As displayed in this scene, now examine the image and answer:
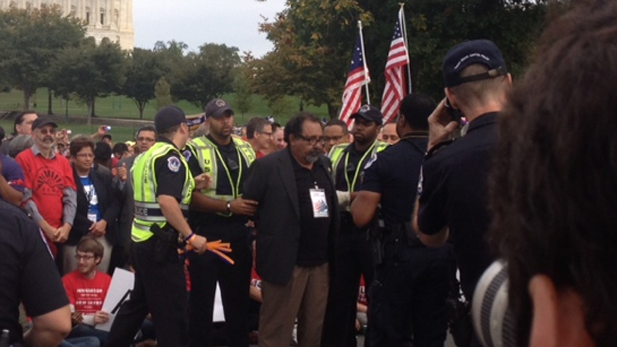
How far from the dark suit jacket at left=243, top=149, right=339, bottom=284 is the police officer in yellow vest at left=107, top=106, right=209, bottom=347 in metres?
0.52

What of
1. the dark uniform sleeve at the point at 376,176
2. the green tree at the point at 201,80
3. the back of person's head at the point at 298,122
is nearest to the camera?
the dark uniform sleeve at the point at 376,176

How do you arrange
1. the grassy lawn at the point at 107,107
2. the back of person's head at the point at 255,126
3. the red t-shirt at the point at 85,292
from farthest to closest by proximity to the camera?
the grassy lawn at the point at 107,107
the back of person's head at the point at 255,126
the red t-shirt at the point at 85,292

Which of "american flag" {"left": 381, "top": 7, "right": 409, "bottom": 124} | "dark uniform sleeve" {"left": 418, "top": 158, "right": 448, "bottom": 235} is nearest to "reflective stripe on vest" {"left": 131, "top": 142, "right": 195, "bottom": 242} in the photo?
"dark uniform sleeve" {"left": 418, "top": 158, "right": 448, "bottom": 235}

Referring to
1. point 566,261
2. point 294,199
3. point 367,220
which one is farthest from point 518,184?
point 294,199

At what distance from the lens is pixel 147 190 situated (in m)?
7.87

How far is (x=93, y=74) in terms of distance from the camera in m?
68.9

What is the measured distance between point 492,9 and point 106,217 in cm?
2173

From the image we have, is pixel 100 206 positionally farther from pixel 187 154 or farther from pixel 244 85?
pixel 244 85

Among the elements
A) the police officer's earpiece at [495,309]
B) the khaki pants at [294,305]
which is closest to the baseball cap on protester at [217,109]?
the khaki pants at [294,305]

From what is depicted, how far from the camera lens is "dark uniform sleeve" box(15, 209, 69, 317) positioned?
4164 millimetres

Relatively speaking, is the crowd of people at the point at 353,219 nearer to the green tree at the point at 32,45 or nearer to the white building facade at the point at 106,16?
the green tree at the point at 32,45

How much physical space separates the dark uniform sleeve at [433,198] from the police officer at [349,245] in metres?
4.20

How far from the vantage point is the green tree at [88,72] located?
68562mm

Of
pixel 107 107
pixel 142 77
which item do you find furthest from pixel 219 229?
pixel 107 107
